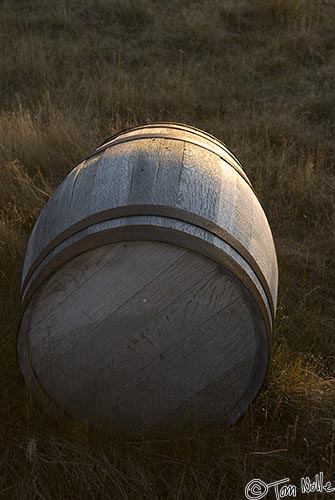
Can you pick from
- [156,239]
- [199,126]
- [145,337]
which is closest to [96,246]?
[156,239]

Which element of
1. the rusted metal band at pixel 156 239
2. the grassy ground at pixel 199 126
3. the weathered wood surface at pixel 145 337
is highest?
the rusted metal band at pixel 156 239

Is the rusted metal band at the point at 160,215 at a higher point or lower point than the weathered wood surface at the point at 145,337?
A: higher

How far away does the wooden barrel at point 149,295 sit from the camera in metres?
2.72

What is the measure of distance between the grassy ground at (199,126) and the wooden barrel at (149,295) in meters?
0.17

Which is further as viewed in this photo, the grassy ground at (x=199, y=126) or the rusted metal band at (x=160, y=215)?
the grassy ground at (x=199, y=126)

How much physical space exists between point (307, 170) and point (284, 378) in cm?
225

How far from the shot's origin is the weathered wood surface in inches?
109

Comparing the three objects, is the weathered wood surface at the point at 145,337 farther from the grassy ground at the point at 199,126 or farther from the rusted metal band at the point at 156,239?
the grassy ground at the point at 199,126

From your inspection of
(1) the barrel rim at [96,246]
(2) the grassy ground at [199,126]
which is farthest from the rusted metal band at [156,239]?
(2) the grassy ground at [199,126]

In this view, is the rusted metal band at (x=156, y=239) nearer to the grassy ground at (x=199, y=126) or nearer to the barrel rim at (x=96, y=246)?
the barrel rim at (x=96, y=246)

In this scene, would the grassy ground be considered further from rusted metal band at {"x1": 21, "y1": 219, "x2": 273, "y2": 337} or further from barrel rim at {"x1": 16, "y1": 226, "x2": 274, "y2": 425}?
rusted metal band at {"x1": 21, "y1": 219, "x2": 273, "y2": 337}

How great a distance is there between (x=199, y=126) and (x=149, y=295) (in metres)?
3.69

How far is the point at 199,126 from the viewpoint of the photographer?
20.4 feet

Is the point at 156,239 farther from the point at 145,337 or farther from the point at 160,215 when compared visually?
the point at 145,337
